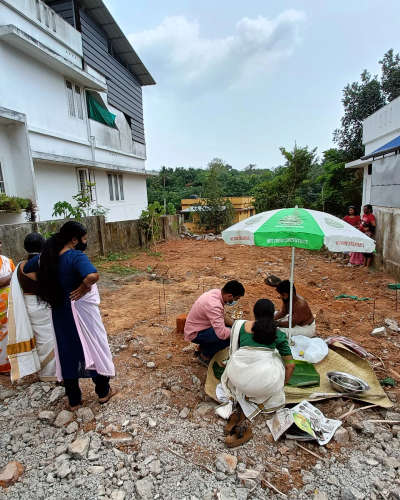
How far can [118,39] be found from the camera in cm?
1347

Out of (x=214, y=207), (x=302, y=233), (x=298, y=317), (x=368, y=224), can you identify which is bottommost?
(x=298, y=317)

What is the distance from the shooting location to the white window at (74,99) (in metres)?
10.4

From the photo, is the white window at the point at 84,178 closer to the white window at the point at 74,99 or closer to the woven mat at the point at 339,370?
the white window at the point at 74,99

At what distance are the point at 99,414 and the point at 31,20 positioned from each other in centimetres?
1044

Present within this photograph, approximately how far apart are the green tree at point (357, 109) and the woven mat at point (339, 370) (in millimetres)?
16735

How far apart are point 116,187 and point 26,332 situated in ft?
39.7

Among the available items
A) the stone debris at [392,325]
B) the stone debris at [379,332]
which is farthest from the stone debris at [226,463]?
Answer: the stone debris at [392,325]

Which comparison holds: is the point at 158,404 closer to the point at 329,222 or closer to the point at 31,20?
the point at 329,222

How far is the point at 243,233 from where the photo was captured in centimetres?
304

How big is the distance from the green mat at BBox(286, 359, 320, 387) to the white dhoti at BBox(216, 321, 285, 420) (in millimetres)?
340

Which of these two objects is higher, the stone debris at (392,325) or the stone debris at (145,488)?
the stone debris at (145,488)

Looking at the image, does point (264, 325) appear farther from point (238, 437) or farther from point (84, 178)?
point (84, 178)

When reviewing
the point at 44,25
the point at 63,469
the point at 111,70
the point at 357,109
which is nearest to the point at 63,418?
the point at 63,469

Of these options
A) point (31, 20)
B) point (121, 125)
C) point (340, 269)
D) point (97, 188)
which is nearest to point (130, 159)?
point (121, 125)
